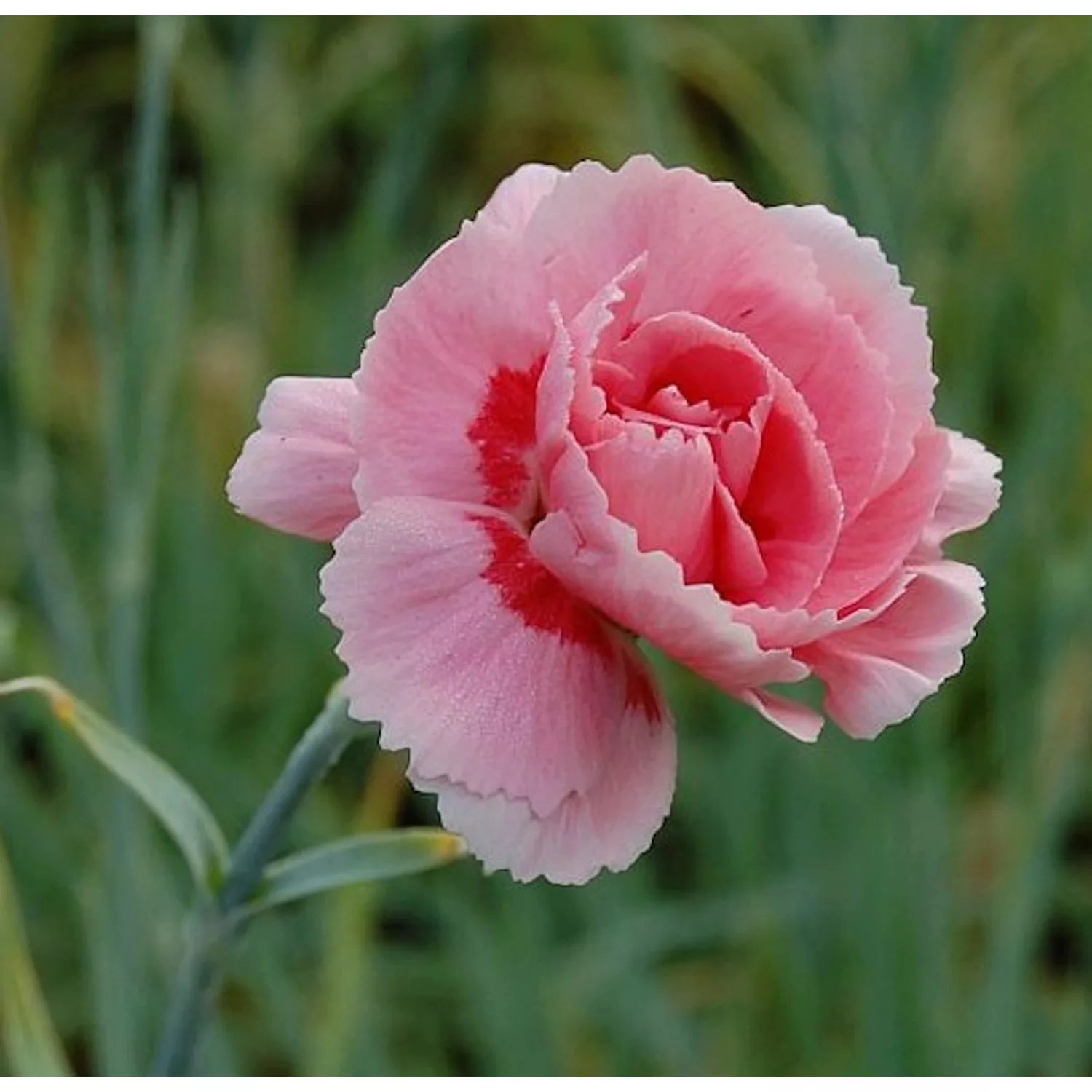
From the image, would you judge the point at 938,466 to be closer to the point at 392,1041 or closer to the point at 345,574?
the point at 345,574

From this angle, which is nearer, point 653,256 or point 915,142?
point 653,256

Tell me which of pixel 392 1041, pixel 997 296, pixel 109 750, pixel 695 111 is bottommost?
pixel 392 1041

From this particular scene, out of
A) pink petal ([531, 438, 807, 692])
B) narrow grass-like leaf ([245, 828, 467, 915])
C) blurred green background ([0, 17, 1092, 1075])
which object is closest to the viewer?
pink petal ([531, 438, 807, 692])

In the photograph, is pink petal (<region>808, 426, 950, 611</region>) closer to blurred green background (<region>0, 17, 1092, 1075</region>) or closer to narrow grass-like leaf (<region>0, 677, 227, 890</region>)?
narrow grass-like leaf (<region>0, 677, 227, 890</region>)

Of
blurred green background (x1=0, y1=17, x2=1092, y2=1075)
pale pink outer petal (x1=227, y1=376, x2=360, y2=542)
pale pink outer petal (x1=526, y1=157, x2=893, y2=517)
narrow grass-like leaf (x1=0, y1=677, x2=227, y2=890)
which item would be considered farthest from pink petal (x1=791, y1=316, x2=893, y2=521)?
blurred green background (x1=0, y1=17, x2=1092, y2=1075)

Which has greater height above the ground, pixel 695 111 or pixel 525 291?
pixel 695 111
